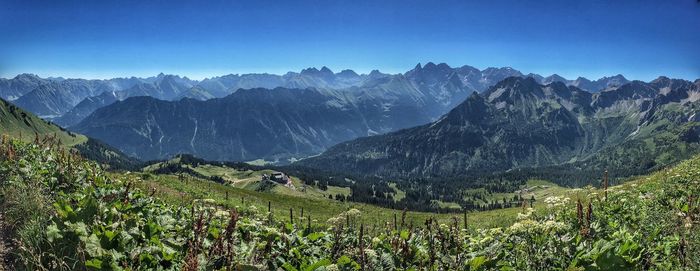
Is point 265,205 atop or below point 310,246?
below

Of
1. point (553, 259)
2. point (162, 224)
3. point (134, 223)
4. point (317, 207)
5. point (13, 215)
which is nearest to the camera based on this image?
point (553, 259)

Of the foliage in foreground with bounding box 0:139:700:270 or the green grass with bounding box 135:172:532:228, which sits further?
the green grass with bounding box 135:172:532:228

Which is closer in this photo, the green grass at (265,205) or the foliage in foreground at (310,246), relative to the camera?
the foliage in foreground at (310,246)

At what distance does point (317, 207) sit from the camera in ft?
254

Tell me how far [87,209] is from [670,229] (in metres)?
12.7

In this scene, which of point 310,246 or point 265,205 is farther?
point 265,205

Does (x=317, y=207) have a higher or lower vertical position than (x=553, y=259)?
lower

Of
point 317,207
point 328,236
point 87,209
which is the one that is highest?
point 87,209

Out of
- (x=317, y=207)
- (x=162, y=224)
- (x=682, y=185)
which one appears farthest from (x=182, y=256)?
(x=317, y=207)

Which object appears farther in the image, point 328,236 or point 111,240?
point 328,236

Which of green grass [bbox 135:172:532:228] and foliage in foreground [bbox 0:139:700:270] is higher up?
foliage in foreground [bbox 0:139:700:270]

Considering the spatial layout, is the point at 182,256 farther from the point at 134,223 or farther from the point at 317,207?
the point at 317,207

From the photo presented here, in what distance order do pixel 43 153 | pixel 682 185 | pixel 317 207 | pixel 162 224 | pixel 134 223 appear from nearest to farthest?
1. pixel 134 223
2. pixel 162 224
3. pixel 682 185
4. pixel 43 153
5. pixel 317 207

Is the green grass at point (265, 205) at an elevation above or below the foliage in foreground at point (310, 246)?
below
